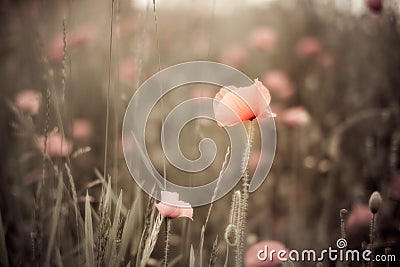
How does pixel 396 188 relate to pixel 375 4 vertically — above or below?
below

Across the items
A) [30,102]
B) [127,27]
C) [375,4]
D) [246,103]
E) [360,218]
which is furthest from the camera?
[127,27]

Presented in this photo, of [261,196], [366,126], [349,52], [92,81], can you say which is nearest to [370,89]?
[366,126]

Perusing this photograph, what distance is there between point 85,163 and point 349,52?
0.95 meters

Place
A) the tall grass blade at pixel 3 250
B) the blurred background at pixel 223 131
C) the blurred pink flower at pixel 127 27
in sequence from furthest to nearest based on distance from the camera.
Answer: the blurred pink flower at pixel 127 27, the blurred background at pixel 223 131, the tall grass blade at pixel 3 250

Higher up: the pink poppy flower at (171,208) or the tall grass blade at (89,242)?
the pink poppy flower at (171,208)

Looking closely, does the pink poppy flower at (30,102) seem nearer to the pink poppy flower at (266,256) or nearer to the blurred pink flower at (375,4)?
the pink poppy flower at (266,256)

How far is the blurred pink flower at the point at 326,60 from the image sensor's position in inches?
66.3

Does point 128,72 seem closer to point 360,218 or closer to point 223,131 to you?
point 223,131

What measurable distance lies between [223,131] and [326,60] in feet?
1.30

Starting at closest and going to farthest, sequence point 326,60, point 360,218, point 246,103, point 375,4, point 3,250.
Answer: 1. point 246,103
2. point 3,250
3. point 360,218
4. point 375,4
5. point 326,60

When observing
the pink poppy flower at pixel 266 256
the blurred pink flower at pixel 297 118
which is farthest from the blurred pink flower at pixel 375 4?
the pink poppy flower at pixel 266 256

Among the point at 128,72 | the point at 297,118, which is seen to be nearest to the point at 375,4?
the point at 297,118

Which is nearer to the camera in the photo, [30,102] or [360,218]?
[360,218]

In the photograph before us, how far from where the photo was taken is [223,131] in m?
1.62
